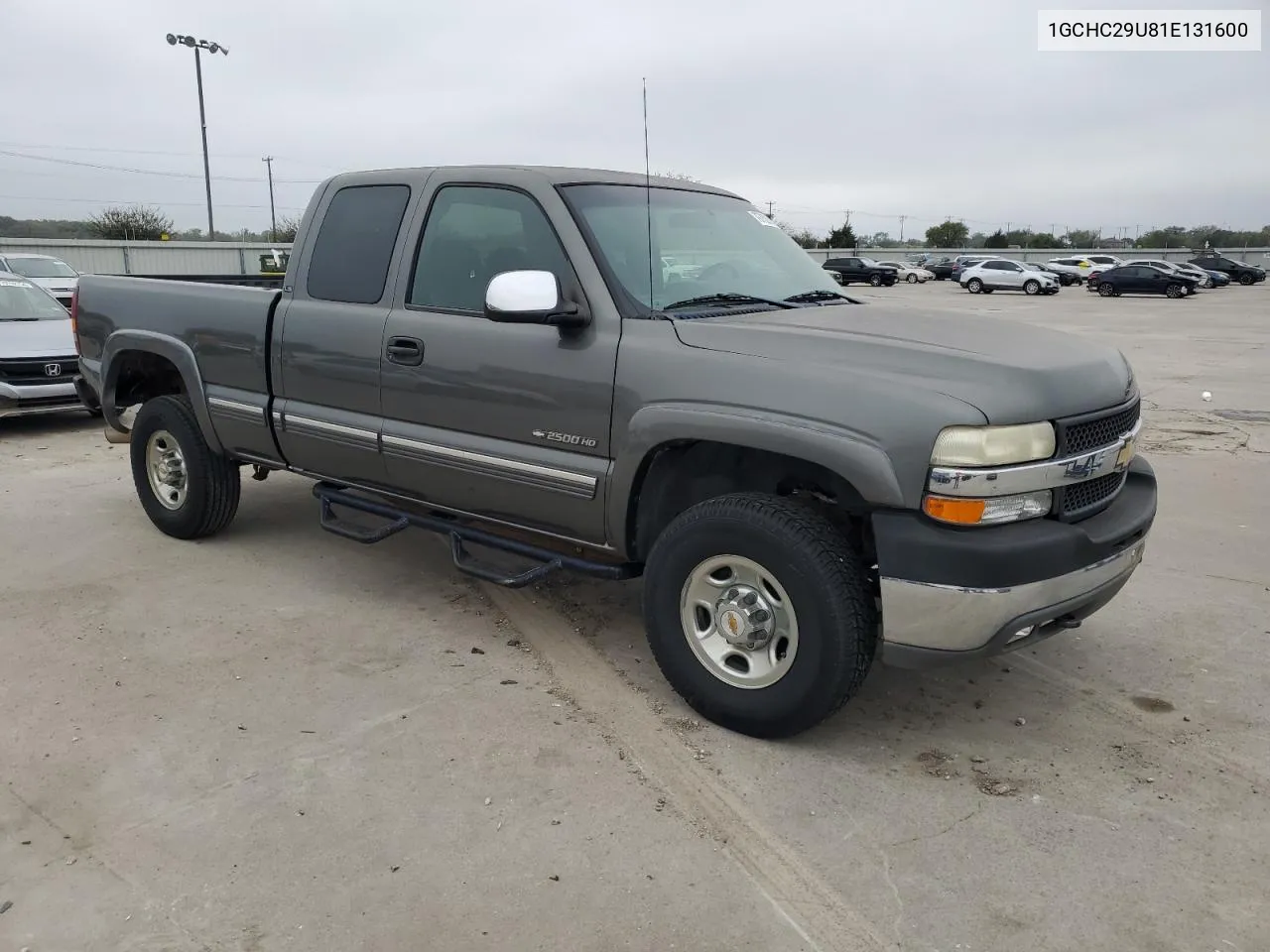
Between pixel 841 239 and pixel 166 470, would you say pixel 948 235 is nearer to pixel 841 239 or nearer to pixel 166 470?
pixel 841 239

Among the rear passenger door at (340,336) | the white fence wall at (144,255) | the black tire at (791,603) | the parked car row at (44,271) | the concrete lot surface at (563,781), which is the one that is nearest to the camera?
the concrete lot surface at (563,781)

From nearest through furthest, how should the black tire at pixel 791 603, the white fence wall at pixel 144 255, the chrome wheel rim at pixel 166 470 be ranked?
1. the black tire at pixel 791 603
2. the chrome wheel rim at pixel 166 470
3. the white fence wall at pixel 144 255

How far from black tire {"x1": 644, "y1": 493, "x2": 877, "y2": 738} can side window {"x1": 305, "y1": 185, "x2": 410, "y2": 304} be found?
6.25 feet

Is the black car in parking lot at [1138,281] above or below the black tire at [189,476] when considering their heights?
above

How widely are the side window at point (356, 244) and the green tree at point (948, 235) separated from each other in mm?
93221

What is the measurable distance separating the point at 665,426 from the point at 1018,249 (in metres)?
74.0

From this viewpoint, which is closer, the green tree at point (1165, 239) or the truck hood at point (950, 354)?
the truck hood at point (950, 354)

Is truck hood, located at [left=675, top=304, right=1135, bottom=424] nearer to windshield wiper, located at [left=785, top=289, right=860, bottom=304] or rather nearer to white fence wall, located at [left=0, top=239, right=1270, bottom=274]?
Result: windshield wiper, located at [left=785, top=289, right=860, bottom=304]

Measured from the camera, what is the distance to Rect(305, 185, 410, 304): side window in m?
4.38

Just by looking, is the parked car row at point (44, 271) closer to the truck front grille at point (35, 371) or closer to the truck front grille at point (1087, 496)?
the truck front grille at point (35, 371)

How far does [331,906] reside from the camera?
256 cm

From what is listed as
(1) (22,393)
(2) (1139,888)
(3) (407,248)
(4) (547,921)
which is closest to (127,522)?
(3) (407,248)

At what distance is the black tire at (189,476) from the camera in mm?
5379

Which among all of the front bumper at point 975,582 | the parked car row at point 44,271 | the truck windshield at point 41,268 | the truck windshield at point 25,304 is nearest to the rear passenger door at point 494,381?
the front bumper at point 975,582
